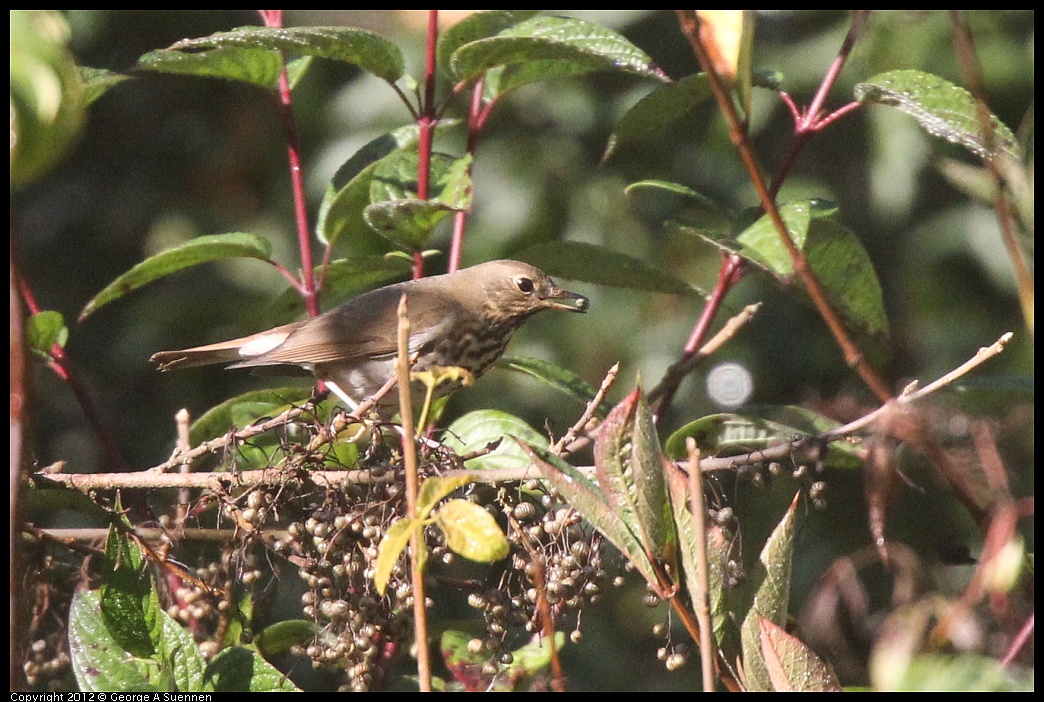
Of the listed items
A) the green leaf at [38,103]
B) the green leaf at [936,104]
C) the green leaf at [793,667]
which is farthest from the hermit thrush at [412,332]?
the green leaf at [38,103]

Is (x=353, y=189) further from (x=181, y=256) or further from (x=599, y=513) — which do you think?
(x=599, y=513)

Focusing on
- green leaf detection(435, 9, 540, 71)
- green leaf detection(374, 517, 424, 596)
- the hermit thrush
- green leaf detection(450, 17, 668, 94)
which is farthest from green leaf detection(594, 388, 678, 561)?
the hermit thrush

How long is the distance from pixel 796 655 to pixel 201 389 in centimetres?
363

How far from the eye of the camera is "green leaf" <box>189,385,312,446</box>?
226 centimetres

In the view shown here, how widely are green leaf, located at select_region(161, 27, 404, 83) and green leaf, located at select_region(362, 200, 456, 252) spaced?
0.27m

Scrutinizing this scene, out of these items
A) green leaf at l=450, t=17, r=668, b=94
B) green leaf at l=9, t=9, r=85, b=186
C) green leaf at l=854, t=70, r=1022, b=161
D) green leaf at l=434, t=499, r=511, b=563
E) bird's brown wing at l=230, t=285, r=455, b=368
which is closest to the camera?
green leaf at l=9, t=9, r=85, b=186

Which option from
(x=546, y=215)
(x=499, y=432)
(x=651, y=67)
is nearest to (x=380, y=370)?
(x=499, y=432)

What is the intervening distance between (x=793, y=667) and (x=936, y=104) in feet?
3.53

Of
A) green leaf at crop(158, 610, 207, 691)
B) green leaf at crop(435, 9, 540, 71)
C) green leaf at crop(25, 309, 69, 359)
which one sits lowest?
Answer: green leaf at crop(158, 610, 207, 691)

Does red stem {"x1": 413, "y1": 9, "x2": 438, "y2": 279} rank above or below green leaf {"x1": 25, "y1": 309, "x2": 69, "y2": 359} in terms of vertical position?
above

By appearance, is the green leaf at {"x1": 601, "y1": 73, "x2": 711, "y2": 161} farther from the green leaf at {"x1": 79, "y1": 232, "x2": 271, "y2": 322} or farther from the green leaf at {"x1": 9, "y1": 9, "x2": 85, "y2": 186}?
the green leaf at {"x1": 9, "y1": 9, "x2": 85, "y2": 186}

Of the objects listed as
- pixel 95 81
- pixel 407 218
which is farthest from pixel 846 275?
pixel 95 81

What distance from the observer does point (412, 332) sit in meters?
3.13

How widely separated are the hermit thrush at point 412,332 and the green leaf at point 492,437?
803mm
